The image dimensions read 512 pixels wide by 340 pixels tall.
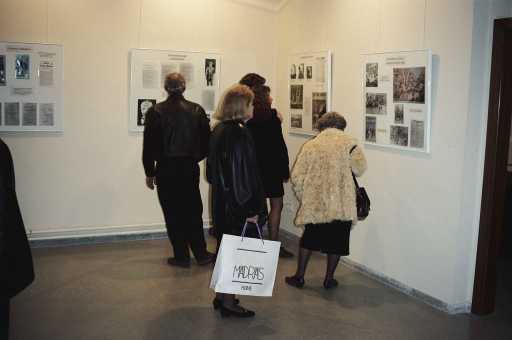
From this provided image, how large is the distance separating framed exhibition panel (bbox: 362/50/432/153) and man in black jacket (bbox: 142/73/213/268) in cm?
148

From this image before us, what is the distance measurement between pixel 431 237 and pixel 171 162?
2.30m

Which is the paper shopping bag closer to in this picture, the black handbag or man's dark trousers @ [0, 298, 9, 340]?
the black handbag

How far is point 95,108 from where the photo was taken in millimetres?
6168

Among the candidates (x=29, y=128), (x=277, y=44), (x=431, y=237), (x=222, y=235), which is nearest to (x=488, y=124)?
(x=431, y=237)

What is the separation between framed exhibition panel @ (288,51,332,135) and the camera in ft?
19.2

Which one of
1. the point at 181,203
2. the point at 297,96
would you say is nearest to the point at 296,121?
the point at 297,96

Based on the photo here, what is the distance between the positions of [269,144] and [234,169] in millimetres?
1560

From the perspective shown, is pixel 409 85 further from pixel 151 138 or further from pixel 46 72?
pixel 46 72

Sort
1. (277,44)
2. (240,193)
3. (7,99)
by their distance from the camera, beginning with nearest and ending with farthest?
(240,193)
(7,99)
(277,44)

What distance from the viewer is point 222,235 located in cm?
400

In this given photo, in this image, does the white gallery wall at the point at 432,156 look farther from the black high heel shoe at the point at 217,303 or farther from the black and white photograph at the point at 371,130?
the black high heel shoe at the point at 217,303

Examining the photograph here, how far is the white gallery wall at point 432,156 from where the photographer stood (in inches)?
166

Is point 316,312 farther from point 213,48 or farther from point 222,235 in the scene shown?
point 213,48

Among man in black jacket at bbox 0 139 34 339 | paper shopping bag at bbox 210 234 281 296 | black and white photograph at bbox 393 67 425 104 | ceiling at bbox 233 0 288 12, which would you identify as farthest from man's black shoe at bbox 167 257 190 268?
ceiling at bbox 233 0 288 12
